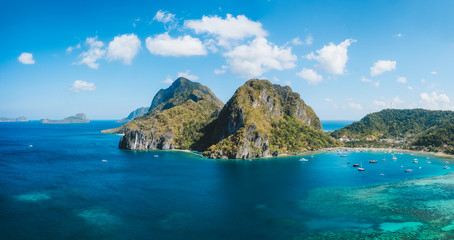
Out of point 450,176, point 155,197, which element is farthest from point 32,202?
point 450,176

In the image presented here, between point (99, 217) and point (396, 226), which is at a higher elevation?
point (396, 226)

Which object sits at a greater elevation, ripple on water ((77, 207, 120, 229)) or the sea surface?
the sea surface

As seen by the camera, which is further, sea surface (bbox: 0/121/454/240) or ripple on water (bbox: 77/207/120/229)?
ripple on water (bbox: 77/207/120/229)

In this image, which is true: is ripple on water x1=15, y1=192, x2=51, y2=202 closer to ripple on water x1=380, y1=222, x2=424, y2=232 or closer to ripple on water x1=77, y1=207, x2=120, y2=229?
ripple on water x1=77, y1=207, x2=120, y2=229

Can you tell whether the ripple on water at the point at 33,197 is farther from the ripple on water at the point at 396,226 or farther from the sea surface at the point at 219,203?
the ripple on water at the point at 396,226

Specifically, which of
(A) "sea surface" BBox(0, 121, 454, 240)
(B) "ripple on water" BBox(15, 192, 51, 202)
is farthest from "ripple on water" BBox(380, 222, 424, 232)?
(B) "ripple on water" BBox(15, 192, 51, 202)

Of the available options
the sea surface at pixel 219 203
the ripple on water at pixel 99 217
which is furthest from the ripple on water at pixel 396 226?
the ripple on water at pixel 99 217

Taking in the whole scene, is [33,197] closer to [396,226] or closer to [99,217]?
[99,217]

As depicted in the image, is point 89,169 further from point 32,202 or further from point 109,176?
point 32,202

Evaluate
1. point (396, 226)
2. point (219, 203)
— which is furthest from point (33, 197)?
point (396, 226)
